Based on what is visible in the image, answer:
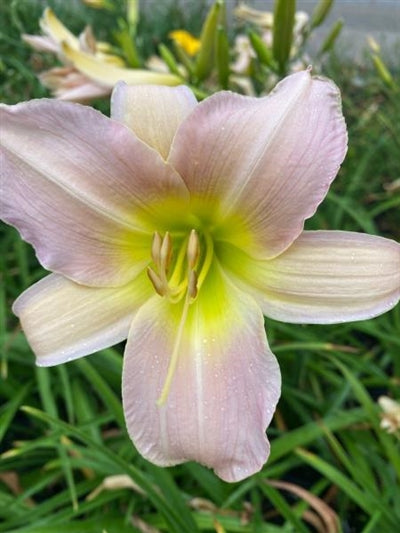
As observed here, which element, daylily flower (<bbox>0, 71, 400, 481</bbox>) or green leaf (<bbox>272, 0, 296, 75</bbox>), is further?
green leaf (<bbox>272, 0, 296, 75</bbox>)

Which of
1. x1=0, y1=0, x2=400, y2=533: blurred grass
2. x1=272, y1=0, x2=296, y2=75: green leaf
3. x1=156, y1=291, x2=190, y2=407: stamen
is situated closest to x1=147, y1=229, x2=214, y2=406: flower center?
x1=156, y1=291, x2=190, y2=407: stamen

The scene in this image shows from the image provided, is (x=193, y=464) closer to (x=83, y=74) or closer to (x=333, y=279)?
(x=333, y=279)

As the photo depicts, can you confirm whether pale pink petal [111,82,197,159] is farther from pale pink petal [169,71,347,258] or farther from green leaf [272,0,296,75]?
green leaf [272,0,296,75]

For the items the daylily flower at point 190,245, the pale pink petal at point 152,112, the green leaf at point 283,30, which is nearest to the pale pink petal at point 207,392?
the daylily flower at point 190,245

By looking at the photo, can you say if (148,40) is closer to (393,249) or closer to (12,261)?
(12,261)

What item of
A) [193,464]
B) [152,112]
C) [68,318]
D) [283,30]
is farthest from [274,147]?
[193,464]

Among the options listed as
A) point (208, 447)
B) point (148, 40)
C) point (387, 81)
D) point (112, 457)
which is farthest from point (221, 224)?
point (148, 40)

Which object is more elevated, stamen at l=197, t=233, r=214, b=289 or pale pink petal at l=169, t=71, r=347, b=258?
pale pink petal at l=169, t=71, r=347, b=258
